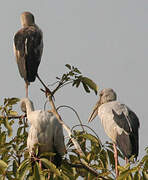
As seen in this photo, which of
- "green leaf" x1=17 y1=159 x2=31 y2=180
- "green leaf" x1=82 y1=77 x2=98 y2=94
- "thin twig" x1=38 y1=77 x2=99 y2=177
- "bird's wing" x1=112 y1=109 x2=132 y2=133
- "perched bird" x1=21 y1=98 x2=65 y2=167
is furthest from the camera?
"bird's wing" x1=112 y1=109 x2=132 y2=133

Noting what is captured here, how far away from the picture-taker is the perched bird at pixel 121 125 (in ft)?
24.4

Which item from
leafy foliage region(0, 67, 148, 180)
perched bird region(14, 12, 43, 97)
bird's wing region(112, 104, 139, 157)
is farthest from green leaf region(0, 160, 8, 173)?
perched bird region(14, 12, 43, 97)

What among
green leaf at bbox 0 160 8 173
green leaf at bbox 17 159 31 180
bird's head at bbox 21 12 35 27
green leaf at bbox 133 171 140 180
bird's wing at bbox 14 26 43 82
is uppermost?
bird's head at bbox 21 12 35 27

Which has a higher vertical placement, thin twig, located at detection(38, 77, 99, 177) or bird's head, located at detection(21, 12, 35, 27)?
bird's head, located at detection(21, 12, 35, 27)

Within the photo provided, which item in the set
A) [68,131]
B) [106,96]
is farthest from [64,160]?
[106,96]

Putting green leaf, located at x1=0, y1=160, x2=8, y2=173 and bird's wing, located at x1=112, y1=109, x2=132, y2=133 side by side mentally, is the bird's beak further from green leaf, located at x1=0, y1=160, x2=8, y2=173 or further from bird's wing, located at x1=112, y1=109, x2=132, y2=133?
green leaf, located at x1=0, y1=160, x2=8, y2=173

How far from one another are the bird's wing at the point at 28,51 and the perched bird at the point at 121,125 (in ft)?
3.90

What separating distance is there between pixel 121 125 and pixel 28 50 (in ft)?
6.40

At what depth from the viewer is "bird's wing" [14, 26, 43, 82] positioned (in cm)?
824

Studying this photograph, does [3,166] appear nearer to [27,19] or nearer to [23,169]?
[23,169]

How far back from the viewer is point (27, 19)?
9500 mm

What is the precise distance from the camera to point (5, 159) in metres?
5.25

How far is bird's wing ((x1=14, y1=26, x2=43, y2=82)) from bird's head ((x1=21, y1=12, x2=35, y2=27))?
45 centimetres

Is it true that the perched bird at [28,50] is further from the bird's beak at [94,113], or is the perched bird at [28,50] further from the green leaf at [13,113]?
the green leaf at [13,113]
